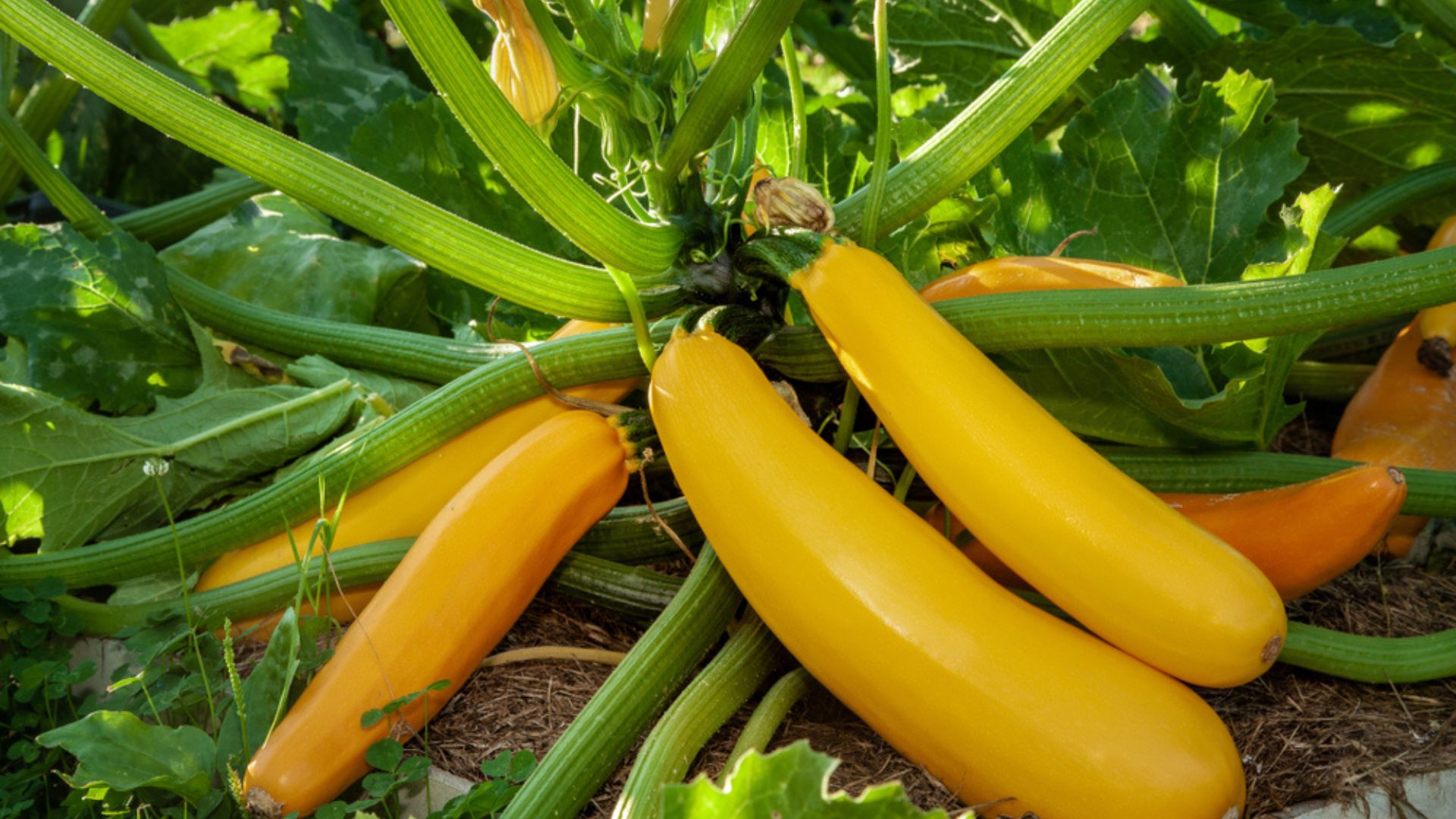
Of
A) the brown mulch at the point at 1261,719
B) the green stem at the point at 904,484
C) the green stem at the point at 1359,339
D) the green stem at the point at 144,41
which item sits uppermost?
the green stem at the point at 144,41

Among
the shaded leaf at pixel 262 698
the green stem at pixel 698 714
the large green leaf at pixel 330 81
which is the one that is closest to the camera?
the green stem at pixel 698 714

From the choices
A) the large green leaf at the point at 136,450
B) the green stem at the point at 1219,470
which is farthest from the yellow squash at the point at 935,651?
the large green leaf at the point at 136,450

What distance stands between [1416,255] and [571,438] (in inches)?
38.4

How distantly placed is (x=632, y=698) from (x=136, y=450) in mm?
918

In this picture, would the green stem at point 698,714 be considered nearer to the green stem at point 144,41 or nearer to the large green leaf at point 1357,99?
the large green leaf at point 1357,99

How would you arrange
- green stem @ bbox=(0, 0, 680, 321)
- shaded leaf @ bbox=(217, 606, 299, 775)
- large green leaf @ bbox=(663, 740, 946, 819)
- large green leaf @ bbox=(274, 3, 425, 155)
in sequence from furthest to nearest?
1. large green leaf @ bbox=(274, 3, 425, 155)
2. shaded leaf @ bbox=(217, 606, 299, 775)
3. green stem @ bbox=(0, 0, 680, 321)
4. large green leaf @ bbox=(663, 740, 946, 819)

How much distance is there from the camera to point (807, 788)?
915mm

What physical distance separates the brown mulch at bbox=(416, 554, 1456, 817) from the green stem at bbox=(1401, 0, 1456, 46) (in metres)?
0.90

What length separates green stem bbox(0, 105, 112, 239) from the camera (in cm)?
202

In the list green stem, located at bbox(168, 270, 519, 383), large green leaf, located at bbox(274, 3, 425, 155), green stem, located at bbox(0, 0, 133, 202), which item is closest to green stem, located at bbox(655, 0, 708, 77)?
green stem, located at bbox(168, 270, 519, 383)

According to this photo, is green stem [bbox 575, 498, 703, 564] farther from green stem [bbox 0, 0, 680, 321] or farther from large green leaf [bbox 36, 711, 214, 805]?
large green leaf [bbox 36, 711, 214, 805]

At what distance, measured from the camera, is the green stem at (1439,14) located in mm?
1917

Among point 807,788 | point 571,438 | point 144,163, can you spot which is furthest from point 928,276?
point 144,163

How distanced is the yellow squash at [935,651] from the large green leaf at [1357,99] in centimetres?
117
